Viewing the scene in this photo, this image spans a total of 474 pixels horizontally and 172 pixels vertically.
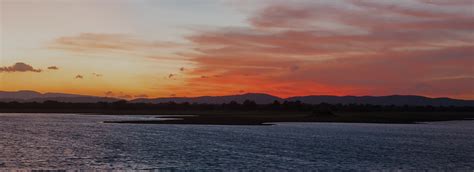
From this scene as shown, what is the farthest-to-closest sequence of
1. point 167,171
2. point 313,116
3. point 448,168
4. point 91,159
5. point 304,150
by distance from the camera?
point 313,116
point 304,150
point 91,159
point 448,168
point 167,171

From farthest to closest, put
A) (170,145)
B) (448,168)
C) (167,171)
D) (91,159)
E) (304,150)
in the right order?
(170,145) → (304,150) → (91,159) → (448,168) → (167,171)

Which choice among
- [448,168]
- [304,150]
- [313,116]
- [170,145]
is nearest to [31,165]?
[170,145]

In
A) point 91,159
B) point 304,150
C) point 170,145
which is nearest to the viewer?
point 91,159

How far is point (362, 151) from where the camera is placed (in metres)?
65.1

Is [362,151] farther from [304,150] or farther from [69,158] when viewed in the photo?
[69,158]

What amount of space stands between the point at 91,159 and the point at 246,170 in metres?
15.6

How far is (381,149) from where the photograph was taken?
68312mm

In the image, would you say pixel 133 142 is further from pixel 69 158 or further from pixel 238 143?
pixel 69 158

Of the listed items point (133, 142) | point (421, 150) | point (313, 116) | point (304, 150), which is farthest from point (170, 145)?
point (313, 116)

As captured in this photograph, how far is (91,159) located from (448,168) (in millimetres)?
31364

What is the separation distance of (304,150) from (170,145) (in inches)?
641

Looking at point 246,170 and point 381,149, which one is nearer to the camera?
point 246,170

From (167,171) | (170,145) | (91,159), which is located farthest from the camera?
(170,145)

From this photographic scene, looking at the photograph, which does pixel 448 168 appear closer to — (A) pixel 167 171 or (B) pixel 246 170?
(B) pixel 246 170
